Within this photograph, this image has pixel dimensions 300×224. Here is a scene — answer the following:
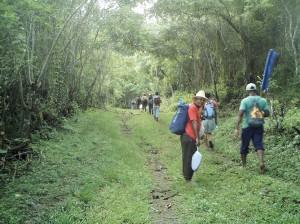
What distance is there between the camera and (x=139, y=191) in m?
7.07

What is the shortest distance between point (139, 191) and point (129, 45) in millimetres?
17288

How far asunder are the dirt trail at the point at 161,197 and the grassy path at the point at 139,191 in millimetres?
18

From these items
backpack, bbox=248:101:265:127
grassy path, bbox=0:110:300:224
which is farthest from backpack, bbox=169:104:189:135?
backpack, bbox=248:101:265:127

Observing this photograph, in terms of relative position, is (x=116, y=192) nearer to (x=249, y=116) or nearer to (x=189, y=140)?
(x=189, y=140)

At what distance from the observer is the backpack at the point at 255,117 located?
7.77 metres

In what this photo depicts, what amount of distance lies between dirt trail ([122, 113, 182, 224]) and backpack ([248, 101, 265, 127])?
8.34 ft

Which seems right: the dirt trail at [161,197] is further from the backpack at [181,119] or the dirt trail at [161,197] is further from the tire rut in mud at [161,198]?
the backpack at [181,119]

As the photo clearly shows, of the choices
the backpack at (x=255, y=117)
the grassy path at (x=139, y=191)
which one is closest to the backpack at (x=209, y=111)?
the grassy path at (x=139, y=191)

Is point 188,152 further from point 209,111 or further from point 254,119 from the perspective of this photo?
point 209,111

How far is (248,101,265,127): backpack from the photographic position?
7.77 metres

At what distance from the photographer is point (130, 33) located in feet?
70.3

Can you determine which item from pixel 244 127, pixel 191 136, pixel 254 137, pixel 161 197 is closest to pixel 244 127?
pixel 244 127

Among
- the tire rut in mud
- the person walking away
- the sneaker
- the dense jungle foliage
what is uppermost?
→ the dense jungle foliage

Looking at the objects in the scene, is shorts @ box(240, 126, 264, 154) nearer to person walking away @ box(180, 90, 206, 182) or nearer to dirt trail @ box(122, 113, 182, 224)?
person walking away @ box(180, 90, 206, 182)
